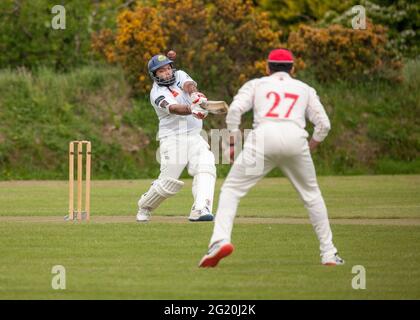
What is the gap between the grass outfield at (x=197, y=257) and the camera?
864 centimetres

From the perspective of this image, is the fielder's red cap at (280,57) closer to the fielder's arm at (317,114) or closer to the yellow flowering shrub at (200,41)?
the fielder's arm at (317,114)

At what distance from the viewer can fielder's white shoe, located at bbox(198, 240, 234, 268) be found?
31.3 ft

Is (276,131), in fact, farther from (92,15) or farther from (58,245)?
(92,15)

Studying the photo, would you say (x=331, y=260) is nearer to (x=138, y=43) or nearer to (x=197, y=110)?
(x=197, y=110)

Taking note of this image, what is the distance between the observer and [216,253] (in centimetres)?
962

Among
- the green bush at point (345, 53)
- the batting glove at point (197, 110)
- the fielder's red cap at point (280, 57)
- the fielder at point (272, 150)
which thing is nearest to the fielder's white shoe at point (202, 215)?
the batting glove at point (197, 110)

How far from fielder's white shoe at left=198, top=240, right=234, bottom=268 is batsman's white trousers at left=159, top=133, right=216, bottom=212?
13.3 feet

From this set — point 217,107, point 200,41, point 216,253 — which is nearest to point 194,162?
point 217,107

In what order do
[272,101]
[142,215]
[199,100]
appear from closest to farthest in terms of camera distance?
[272,101] → [199,100] → [142,215]

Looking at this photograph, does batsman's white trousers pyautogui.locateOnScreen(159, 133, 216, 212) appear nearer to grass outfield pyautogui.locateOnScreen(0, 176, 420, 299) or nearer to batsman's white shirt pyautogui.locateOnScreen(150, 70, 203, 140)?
batsman's white shirt pyautogui.locateOnScreen(150, 70, 203, 140)

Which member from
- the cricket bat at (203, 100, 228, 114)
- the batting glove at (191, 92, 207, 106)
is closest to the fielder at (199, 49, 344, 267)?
the cricket bat at (203, 100, 228, 114)

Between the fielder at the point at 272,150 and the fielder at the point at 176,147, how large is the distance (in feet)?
12.8

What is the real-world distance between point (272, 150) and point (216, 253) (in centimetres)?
101
